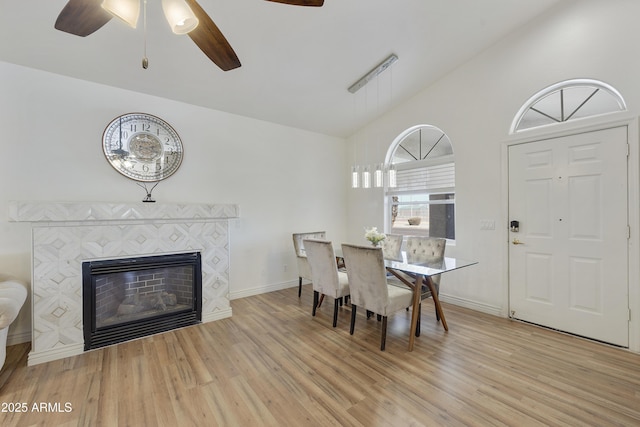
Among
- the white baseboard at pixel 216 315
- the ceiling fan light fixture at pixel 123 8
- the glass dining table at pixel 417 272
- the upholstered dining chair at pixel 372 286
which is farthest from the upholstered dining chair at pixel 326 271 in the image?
the ceiling fan light fixture at pixel 123 8

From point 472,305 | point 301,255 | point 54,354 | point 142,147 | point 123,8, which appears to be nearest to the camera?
point 123,8

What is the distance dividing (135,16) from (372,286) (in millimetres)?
2618

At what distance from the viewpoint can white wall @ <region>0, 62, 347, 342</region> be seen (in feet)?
8.95

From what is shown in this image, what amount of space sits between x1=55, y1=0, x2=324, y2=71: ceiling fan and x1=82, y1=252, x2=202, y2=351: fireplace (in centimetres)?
207

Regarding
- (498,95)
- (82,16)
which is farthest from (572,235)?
(82,16)

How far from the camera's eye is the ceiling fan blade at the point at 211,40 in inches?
62.6

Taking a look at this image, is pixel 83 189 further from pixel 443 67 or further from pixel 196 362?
pixel 443 67

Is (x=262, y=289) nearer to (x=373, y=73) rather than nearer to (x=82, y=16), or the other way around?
(x=373, y=73)

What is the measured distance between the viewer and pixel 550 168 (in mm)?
2990

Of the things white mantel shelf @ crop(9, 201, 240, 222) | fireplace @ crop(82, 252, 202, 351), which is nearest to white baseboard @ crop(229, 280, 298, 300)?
fireplace @ crop(82, 252, 202, 351)

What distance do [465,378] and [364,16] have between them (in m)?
3.36

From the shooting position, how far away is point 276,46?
2904mm

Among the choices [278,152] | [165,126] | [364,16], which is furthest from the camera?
[278,152]

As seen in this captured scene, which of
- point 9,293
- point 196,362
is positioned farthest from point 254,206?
point 9,293
